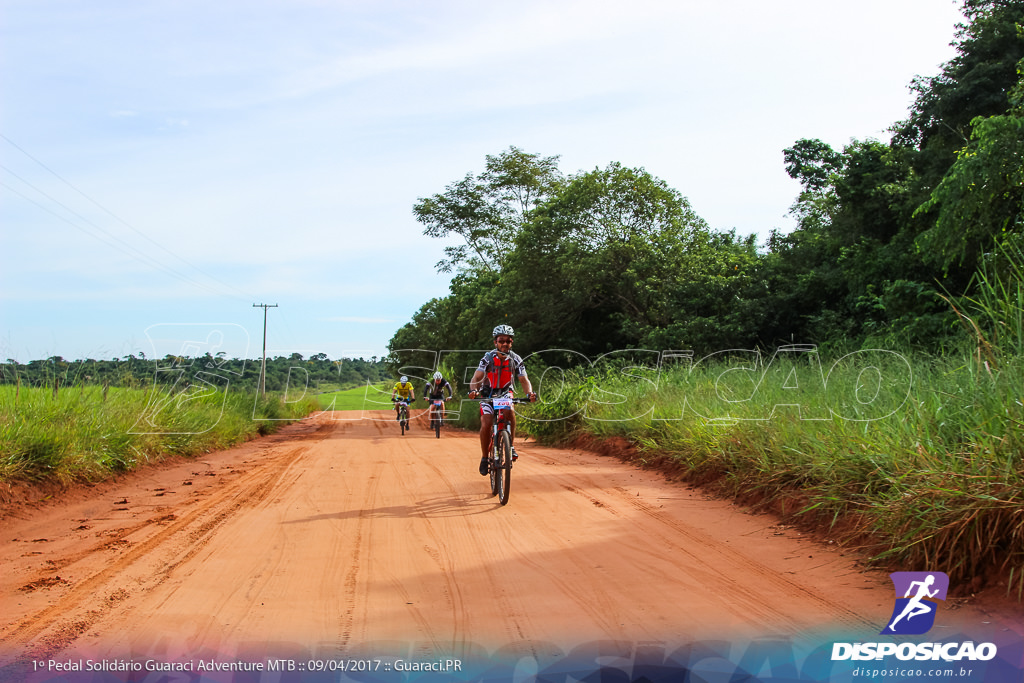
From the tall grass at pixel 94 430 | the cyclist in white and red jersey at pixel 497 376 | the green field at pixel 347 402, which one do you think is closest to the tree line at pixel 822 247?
the cyclist in white and red jersey at pixel 497 376

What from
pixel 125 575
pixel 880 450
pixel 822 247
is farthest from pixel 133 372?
pixel 822 247

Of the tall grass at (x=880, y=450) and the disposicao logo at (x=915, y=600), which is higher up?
the tall grass at (x=880, y=450)

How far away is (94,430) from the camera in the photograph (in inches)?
438

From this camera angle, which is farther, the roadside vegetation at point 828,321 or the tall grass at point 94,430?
the tall grass at point 94,430

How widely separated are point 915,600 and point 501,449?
16.7 feet

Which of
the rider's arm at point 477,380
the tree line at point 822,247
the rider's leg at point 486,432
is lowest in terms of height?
the rider's leg at point 486,432

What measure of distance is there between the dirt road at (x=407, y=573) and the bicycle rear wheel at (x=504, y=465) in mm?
185

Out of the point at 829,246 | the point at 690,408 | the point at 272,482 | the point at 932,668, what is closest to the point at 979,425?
the point at 932,668

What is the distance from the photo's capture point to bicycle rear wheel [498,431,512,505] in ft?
28.3

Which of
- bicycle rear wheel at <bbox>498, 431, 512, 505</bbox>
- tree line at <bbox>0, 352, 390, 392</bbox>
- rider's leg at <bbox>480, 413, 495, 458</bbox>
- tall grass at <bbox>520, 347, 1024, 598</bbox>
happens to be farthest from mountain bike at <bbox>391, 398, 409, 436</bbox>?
bicycle rear wheel at <bbox>498, 431, 512, 505</bbox>

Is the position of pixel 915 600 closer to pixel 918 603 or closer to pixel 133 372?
pixel 918 603

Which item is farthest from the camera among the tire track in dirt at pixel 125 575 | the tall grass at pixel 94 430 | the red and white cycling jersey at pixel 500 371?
the red and white cycling jersey at pixel 500 371

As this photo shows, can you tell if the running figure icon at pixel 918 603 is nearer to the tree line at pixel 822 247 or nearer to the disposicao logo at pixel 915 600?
the disposicao logo at pixel 915 600

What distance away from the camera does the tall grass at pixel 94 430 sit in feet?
29.9
